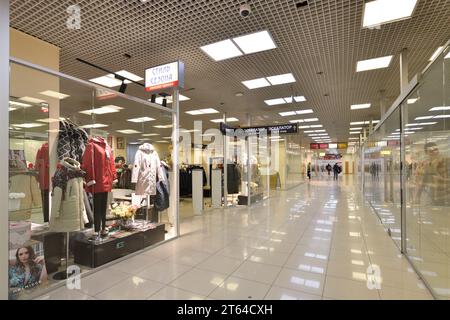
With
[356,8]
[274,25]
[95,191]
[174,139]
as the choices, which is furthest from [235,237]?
[356,8]

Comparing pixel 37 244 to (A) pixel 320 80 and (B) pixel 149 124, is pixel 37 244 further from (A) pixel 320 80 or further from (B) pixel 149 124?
(A) pixel 320 80

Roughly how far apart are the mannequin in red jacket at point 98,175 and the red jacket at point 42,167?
0.45 meters

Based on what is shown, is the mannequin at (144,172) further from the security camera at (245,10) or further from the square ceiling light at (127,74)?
the security camera at (245,10)

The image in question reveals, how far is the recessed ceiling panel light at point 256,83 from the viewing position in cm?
564

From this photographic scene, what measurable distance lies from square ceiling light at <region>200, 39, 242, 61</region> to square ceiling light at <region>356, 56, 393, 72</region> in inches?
95.4

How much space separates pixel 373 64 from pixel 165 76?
13.1ft

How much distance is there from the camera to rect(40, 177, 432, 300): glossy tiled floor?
2.54m

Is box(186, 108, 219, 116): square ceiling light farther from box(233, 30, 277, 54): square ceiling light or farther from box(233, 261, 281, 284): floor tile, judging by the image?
box(233, 261, 281, 284): floor tile

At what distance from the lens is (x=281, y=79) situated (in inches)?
218

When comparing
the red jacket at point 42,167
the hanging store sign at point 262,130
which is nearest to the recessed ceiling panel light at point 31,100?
the red jacket at point 42,167

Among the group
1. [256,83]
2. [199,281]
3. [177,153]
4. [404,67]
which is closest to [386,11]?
[404,67]

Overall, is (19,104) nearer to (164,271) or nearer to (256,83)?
(164,271)

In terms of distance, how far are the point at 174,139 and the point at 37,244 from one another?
254 cm

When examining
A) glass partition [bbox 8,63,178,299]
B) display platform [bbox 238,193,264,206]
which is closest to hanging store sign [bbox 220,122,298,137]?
display platform [bbox 238,193,264,206]
